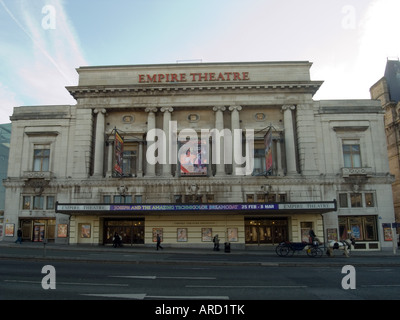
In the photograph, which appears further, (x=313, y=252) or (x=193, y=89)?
(x=193, y=89)

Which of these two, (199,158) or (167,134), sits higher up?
(167,134)

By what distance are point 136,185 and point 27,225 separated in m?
13.2

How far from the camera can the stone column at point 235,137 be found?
36094 millimetres

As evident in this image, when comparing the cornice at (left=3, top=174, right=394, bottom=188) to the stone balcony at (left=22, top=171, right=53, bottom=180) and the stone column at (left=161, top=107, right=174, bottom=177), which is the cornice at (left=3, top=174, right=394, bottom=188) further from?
the stone balcony at (left=22, top=171, right=53, bottom=180)

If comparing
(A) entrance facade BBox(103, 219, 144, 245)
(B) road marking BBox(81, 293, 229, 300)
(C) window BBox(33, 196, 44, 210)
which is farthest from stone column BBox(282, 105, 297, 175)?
(B) road marking BBox(81, 293, 229, 300)

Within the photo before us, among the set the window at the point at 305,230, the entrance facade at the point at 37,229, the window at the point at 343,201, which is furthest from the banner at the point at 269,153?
the entrance facade at the point at 37,229

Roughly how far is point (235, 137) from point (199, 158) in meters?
4.77

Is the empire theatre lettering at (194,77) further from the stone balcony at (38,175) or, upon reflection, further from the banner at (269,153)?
the stone balcony at (38,175)

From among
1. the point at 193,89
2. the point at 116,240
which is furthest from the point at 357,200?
the point at 116,240

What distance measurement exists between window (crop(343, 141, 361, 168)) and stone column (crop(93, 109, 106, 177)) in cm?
2721

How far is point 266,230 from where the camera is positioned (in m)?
35.5

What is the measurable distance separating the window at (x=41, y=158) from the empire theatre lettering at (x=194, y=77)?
13631 mm

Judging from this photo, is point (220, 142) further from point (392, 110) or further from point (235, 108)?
point (392, 110)

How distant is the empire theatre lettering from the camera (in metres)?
38.3
